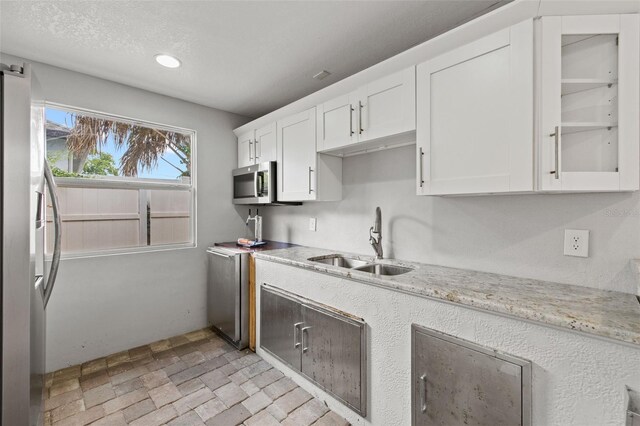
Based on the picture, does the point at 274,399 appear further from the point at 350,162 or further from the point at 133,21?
the point at 133,21

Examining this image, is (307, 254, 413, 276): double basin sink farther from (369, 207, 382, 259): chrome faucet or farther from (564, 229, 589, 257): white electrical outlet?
(564, 229, 589, 257): white electrical outlet

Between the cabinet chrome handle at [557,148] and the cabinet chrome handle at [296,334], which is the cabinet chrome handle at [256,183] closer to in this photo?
the cabinet chrome handle at [296,334]

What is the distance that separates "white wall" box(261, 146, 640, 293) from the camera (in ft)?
4.27

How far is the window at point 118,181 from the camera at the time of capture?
7.55 feet

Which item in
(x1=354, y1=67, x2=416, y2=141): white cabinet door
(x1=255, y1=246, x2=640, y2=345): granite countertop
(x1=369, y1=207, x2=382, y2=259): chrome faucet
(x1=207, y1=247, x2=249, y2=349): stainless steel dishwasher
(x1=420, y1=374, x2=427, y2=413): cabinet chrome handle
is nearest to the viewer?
(x1=255, y1=246, x2=640, y2=345): granite countertop

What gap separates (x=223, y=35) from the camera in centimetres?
178

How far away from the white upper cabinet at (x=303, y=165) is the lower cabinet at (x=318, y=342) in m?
0.88

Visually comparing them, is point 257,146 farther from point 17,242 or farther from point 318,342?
point 17,242

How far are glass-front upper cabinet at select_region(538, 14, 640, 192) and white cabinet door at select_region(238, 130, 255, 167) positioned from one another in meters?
2.51

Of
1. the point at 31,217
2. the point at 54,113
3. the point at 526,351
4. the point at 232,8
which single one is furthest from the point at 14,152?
the point at 526,351

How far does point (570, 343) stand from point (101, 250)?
323 centimetres

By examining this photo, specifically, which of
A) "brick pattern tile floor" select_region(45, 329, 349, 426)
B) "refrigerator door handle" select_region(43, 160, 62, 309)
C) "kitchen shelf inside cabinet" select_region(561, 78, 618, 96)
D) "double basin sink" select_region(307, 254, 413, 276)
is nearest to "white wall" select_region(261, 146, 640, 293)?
"double basin sink" select_region(307, 254, 413, 276)

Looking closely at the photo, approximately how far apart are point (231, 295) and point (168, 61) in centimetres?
201

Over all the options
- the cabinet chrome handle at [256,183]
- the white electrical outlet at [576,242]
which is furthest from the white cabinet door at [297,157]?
the white electrical outlet at [576,242]
